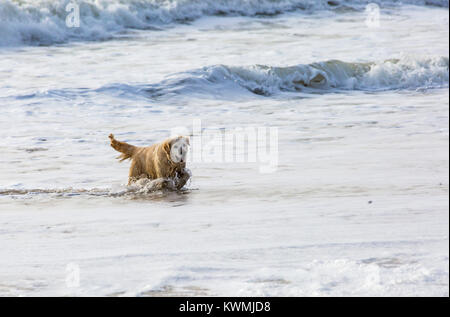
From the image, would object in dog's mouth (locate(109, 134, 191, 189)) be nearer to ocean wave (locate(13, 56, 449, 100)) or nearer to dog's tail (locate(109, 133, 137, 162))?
dog's tail (locate(109, 133, 137, 162))

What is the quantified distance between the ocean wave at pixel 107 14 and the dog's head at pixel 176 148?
10361mm

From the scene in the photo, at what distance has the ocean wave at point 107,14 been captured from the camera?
1595 centimetres

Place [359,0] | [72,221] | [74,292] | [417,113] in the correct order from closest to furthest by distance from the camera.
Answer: [74,292] → [72,221] → [417,113] → [359,0]

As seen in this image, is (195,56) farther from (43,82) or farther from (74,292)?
(74,292)

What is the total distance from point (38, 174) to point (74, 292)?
3.33m

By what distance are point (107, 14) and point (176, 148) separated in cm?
1297

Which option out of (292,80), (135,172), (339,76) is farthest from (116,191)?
(339,76)

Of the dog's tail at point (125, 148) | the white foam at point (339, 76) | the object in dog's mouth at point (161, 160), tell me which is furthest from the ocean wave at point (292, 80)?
the object in dog's mouth at point (161, 160)

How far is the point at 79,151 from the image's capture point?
775cm

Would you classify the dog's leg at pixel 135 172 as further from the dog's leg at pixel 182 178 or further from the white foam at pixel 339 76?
the white foam at pixel 339 76

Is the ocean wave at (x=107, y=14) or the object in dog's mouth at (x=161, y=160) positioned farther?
the ocean wave at (x=107, y=14)

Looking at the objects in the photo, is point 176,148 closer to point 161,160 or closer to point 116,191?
point 161,160

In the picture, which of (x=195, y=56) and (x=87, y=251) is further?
(x=195, y=56)

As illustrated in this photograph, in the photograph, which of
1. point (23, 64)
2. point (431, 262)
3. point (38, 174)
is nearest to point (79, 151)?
point (38, 174)
